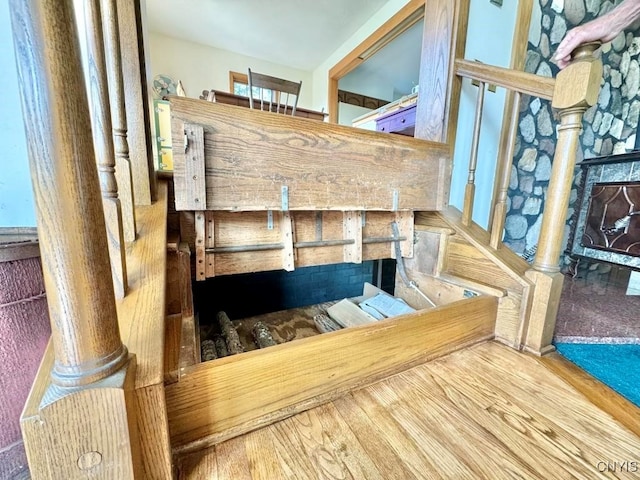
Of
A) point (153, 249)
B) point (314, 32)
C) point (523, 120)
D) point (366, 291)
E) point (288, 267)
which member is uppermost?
point (314, 32)

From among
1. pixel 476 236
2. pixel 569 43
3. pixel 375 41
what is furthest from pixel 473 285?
pixel 375 41

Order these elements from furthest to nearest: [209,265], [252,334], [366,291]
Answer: [366,291] < [252,334] < [209,265]

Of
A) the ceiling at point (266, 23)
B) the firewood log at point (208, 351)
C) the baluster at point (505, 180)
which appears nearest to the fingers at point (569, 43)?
the baluster at point (505, 180)

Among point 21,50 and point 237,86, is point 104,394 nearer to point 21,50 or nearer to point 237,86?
point 21,50

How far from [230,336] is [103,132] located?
Answer: 1075 mm

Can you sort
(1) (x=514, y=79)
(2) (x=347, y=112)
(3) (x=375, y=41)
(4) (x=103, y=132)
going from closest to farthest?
(4) (x=103, y=132), (1) (x=514, y=79), (3) (x=375, y=41), (2) (x=347, y=112)

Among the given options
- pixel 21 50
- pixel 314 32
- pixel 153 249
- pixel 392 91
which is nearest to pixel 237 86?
pixel 314 32

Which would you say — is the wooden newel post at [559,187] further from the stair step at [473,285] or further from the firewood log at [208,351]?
the firewood log at [208,351]

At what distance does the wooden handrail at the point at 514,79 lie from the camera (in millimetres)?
1021

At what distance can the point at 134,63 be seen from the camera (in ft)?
2.90

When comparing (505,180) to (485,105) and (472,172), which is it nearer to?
(472,172)

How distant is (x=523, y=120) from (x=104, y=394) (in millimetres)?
2632

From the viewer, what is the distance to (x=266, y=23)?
3.10 m

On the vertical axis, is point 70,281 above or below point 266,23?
below
